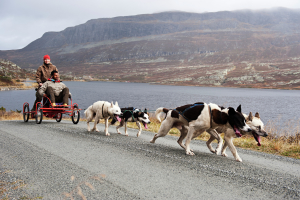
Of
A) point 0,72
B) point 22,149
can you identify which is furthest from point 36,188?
point 0,72

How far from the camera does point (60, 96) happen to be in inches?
540

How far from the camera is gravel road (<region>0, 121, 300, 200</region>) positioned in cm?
435

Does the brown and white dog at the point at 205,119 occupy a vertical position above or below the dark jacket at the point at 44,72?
below

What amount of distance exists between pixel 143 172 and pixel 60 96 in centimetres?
1004

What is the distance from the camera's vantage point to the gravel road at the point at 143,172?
4.35m

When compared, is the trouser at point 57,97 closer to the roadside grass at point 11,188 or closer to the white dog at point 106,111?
the white dog at point 106,111

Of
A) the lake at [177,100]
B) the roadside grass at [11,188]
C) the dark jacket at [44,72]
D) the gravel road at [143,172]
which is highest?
the dark jacket at [44,72]

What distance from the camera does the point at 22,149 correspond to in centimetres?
723

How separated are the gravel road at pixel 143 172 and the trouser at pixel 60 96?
17.9ft

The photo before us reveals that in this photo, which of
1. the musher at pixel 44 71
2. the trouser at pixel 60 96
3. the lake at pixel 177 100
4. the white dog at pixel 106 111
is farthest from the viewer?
the lake at pixel 177 100

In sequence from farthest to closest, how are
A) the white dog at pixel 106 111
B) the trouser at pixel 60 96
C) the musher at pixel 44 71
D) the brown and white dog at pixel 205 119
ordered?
the musher at pixel 44 71 → the trouser at pixel 60 96 → the white dog at pixel 106 111 → the brown and white dog at pixel 205 119

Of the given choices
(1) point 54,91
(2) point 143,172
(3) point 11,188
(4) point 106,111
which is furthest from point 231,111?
(1) point 54,91

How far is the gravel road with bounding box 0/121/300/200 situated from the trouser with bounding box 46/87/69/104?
5450 millimetres

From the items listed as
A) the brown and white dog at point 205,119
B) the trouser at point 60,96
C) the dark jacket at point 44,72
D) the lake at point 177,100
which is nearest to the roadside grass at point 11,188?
the brown and white dog at point 205,119
